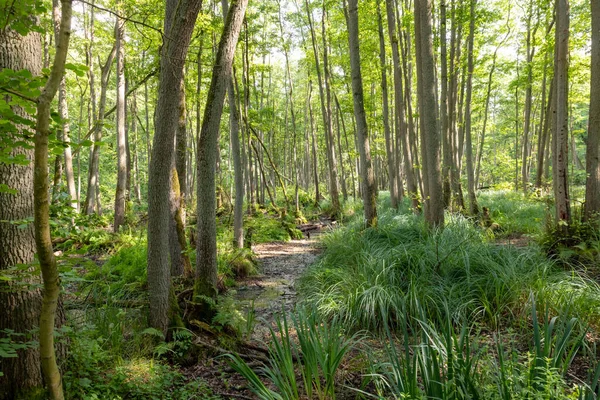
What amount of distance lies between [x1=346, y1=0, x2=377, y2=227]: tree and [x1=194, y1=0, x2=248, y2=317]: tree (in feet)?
13.4

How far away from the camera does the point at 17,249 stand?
8.07 feet

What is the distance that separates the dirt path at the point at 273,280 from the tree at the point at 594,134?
5317 millimetres

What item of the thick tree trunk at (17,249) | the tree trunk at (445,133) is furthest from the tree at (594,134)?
the thick tree trunk at (17,249)

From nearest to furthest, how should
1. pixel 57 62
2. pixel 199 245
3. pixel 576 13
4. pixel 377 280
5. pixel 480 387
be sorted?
pixel 57 62 < pixel 480 387 < pixel 377 280 < pixel 199 245 < pixel 576 13

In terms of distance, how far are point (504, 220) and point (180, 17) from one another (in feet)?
33.6

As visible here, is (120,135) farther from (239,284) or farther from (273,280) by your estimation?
(273,280)

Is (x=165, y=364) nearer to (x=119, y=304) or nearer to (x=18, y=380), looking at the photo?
(x=18, y=380)

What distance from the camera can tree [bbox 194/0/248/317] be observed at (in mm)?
4523

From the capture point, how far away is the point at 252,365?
342cm

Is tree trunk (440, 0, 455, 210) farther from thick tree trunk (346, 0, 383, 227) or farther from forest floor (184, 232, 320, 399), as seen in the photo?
forest floor (184, 232, 320, 399)

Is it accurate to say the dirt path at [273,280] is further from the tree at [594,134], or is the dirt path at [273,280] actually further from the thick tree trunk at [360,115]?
the tree at [594,134]

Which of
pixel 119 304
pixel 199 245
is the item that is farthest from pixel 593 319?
pixel 119 304

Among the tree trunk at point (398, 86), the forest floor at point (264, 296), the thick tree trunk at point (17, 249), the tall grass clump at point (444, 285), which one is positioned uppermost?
the tree trunk at point (398, 86)

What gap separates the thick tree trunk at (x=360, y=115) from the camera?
8117 millimetres
